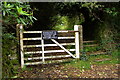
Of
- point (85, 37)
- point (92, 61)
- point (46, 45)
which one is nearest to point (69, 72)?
point (46, 45)

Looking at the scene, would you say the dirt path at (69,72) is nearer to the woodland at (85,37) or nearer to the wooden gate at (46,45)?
the woodland at (85,37)

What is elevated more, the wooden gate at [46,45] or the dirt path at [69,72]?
the wooden gate at [46,45]

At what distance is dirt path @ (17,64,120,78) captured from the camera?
4.71 meters

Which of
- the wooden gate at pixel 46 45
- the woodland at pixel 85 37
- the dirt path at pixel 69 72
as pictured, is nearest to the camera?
the woodland at pixel 85 37

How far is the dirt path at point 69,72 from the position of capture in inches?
186

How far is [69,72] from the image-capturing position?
5.08m

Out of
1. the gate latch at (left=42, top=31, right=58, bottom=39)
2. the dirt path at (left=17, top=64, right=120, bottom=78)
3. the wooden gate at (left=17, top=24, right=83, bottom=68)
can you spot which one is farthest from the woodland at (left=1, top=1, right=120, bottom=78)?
the gate latch at (left=42, top=31, right=58, bottom=39)

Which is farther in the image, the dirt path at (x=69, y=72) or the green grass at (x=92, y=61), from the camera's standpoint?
the green grass at (x=92, y=61)

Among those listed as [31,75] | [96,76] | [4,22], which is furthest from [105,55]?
[4,22]

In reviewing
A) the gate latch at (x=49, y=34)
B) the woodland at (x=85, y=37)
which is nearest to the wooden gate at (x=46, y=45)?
the gate latch at (x=49, y=34)

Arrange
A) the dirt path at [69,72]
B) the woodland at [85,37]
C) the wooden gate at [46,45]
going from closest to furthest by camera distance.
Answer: the woodland at [85,37] < the dirt path at [69,72] < the wooden gate at [46,45]

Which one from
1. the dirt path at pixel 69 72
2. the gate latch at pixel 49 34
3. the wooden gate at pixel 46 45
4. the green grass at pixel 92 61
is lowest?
the dirt path at pixel 69 72

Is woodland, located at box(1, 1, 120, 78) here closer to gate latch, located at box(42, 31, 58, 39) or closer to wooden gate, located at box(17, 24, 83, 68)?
wooden gate, located at box(17, 24, 83, 68)

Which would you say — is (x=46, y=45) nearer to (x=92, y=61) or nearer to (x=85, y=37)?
(x=92, y=61)
